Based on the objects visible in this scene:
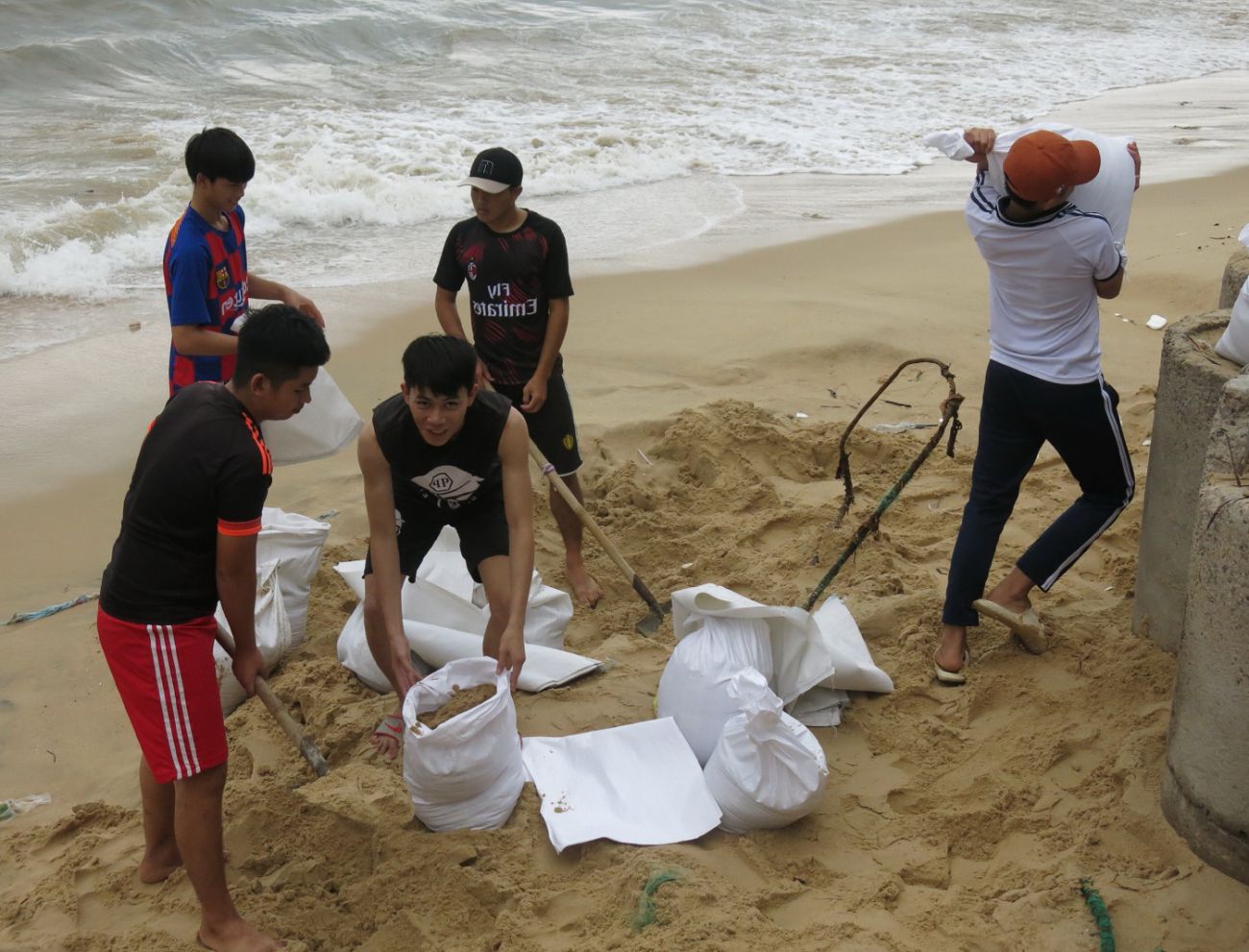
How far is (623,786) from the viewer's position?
10.2 feet

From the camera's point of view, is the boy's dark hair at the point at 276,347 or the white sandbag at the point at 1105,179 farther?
the white sandbag at the point at 1105,179

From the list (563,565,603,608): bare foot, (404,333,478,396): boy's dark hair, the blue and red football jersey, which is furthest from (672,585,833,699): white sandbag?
the blue and red football jersey

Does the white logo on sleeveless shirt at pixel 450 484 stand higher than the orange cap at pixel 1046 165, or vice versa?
the orange cap at pixel 1046 165

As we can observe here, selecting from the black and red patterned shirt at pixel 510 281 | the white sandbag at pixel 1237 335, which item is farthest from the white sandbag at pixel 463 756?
the white sandbag at pixel 1237 335

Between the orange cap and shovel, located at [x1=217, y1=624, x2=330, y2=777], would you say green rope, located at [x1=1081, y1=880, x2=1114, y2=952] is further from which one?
shovel, located at [x1=217, y1=624, x2=330, y2=777]

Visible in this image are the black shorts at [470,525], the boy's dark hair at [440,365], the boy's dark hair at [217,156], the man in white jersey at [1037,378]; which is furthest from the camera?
the boy's dark hair at [217,156]

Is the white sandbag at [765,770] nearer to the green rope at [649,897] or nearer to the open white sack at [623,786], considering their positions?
the open white sack at [623,786]

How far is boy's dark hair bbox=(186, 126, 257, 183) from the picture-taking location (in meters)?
3.61

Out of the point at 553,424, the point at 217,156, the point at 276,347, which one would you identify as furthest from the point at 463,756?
the point at 217,156

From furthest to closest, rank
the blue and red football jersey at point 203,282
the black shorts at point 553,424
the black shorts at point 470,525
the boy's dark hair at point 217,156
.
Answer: the black shorts at point 553,424 → the blue and red football jersey at point 203,282 → the boy's dark hair at point 217,156 → the black shorts at point 470,525

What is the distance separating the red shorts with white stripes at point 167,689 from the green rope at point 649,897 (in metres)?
1.05

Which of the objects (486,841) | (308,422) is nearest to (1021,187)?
(486,841)

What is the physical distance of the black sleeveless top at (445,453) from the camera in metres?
3.22

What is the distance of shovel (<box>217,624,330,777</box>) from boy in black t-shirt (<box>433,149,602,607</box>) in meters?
1.37
